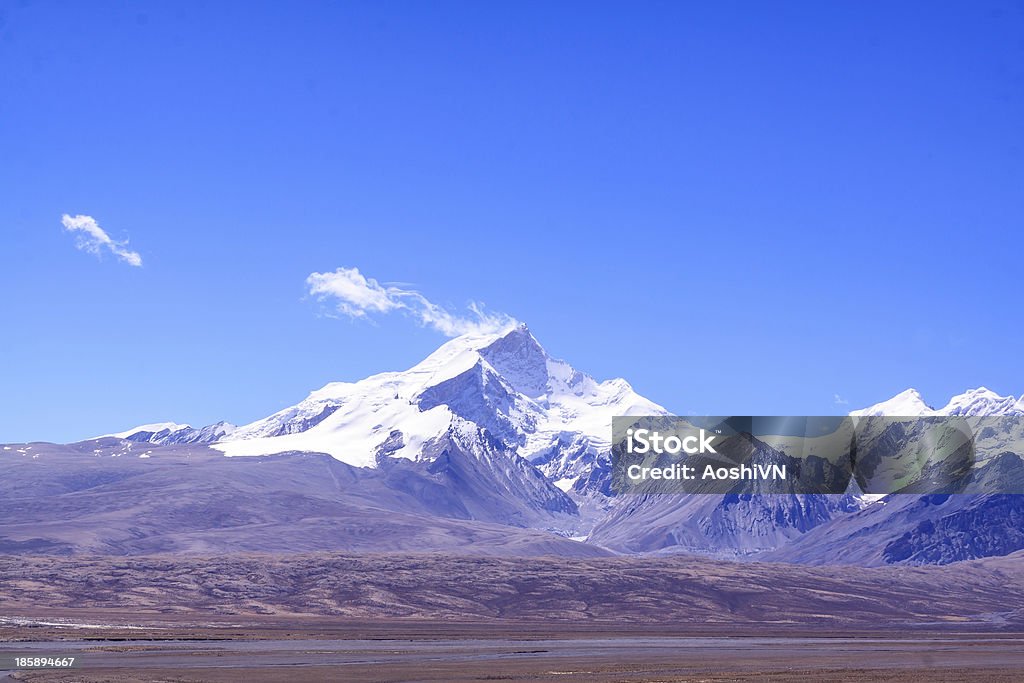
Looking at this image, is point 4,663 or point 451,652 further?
point 451,652

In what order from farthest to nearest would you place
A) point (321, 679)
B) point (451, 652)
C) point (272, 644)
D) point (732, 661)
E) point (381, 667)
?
point (272, 644), point (451, 652), point (732, 661), point (381, 667), point (321, 679)

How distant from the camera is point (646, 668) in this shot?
133 meters

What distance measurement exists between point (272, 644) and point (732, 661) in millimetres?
63588

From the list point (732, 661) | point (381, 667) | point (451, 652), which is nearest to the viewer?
point (381, 667)

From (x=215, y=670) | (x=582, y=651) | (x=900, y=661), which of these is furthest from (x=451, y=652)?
(x=900, y=661)

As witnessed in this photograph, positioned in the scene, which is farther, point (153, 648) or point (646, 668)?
point (153, 648)

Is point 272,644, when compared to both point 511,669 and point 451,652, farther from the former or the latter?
point 511,669

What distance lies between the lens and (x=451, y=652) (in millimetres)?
160250

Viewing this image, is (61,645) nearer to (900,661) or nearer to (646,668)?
(646,668)

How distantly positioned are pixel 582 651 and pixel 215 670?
57043 mm

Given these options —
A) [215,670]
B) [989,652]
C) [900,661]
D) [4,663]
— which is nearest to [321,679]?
[215,670]

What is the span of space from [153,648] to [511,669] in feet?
165

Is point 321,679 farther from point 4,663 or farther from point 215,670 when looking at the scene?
point 4,663

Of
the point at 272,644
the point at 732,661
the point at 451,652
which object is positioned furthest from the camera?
the point at 272,644
